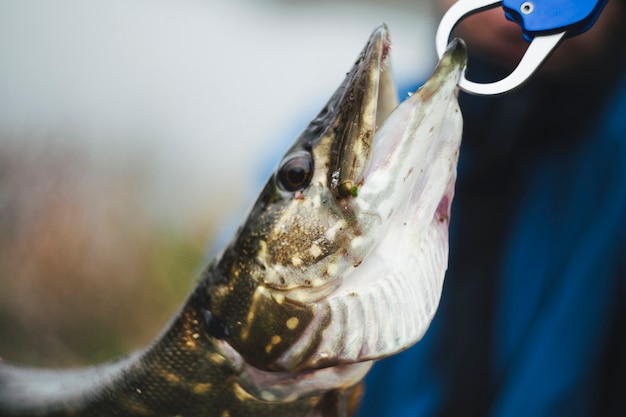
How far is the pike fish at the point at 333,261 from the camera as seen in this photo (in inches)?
23.5

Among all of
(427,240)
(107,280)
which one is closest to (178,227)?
(107,280)

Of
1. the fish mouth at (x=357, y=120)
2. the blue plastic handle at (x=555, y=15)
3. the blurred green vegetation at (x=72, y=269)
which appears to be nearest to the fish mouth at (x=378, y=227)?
the fish mouth at (x=357, y=120)

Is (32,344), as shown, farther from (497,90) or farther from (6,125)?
(497,90)

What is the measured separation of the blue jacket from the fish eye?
0.56 m

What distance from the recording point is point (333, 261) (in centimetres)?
60

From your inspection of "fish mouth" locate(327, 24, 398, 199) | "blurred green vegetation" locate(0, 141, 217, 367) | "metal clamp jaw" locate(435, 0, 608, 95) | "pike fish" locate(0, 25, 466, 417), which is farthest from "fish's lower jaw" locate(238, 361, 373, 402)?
"blurred green vegetation" locate(0, 141, 217, 367)

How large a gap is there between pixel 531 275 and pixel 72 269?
11.6 feet

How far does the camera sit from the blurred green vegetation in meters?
3.68

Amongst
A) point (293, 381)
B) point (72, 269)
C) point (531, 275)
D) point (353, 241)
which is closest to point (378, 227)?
point (353, 241)

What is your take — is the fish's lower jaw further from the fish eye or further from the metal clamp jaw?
the metal clamp jaw

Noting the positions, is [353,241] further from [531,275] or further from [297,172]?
[531,275]

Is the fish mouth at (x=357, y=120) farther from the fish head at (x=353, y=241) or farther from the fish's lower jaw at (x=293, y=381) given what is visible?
the fish's lower jaw at (x=293, y=381)

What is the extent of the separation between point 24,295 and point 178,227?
3.95 feet

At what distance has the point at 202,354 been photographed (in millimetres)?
670
